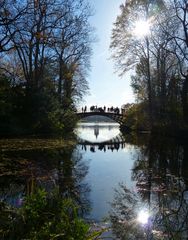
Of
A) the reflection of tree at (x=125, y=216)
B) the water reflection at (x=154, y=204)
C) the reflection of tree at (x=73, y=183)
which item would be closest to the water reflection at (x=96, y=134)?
the reflection of tree at (x=73, y=183)

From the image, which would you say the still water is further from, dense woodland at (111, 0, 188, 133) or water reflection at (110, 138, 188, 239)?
dense woodland at (111, 0, 188, 133)

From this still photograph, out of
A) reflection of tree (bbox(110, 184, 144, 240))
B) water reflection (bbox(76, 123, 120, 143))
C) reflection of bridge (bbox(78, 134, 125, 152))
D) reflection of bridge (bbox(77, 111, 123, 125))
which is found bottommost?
reflection of tree (bbox(110, 184, 144, 240))

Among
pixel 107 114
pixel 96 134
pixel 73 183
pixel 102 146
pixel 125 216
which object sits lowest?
pixel 125 216

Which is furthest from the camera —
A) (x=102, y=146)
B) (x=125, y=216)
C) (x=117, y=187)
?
(x=102, y=146)

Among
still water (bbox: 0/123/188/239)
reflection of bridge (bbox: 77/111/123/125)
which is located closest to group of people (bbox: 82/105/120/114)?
reflection of bridge (bbox: 77/111/123/125)

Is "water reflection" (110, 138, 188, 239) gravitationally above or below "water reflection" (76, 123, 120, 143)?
below

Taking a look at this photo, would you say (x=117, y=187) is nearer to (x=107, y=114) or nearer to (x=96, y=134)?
(x=96, y=134)

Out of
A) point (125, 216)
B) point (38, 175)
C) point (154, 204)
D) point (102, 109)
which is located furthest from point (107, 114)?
point (125, 216)

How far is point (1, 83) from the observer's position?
73.5 ft

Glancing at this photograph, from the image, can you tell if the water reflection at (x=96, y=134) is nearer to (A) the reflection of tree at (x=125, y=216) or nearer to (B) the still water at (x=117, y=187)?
(B) the still water at (x=117, y=187)

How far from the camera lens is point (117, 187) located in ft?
29.4

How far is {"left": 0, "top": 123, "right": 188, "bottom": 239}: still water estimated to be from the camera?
5777mm

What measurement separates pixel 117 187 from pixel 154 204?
203 cm

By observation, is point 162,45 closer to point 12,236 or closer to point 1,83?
point 1,83
